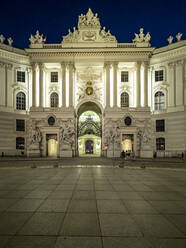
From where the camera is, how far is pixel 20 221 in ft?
21.7

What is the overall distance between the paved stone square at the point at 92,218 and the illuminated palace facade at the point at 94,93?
A: 106 ft

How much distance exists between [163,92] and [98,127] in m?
17.8

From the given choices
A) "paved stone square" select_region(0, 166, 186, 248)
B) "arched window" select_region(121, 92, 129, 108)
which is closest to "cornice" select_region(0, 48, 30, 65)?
"arched window" select_region(121, 92, 129, 108)

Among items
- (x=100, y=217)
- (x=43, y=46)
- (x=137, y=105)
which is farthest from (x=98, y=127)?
(x=100, y=217)

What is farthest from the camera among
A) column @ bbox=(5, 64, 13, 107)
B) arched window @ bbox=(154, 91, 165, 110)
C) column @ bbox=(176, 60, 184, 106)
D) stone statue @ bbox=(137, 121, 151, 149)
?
arched window @ bbox=(154, 91, 165, 110)

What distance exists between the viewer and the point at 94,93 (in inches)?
1882

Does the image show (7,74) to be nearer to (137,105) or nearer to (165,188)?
(137,105)

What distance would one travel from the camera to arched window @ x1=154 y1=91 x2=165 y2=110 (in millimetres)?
46250

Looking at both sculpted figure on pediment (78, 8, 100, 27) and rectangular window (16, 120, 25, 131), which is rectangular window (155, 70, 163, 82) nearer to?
sculpted figure on pediment (78, 8, 100, 27)

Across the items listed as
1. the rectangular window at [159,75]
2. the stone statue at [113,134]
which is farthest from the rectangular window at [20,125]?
the rectangular window at [159,75]

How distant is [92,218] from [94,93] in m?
42.3

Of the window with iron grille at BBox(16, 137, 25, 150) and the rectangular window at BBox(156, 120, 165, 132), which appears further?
the window with iron grille at BBox(16, 137, 25, 150)

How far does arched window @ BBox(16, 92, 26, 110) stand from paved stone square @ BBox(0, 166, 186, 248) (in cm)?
3886

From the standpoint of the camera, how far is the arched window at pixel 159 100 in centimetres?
4625
